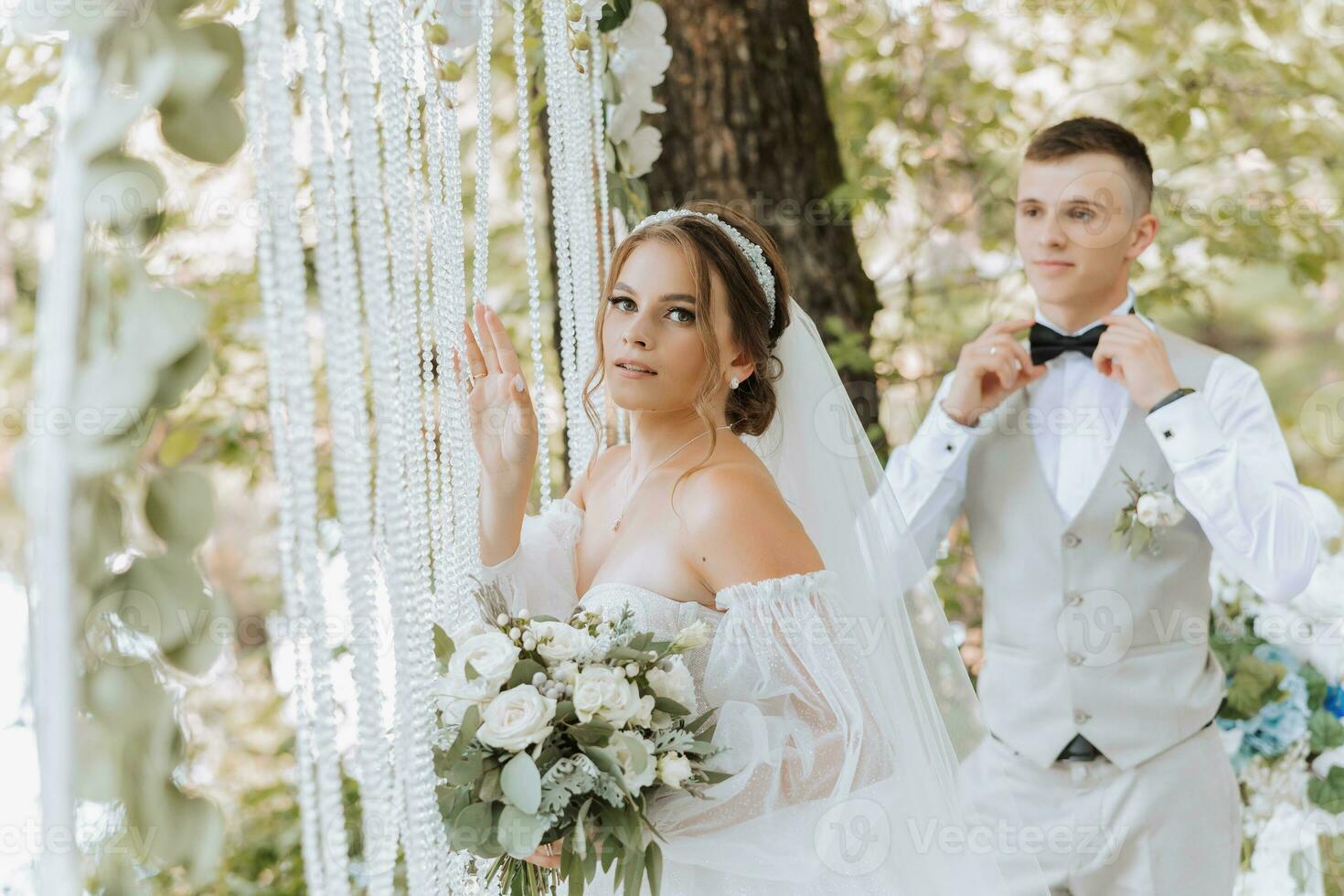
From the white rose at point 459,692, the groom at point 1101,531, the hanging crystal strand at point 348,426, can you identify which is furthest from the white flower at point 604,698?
the groom at point 1101,531

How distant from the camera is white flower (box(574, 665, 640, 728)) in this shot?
140 cm

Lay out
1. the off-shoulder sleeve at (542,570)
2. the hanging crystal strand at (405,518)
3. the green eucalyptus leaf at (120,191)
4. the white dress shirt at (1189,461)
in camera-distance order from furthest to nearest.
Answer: the white dress shirt at (1189,461), the off-shoulder sleeve at (542,570), the hanging crystal strand at (405,518), the green eucalyptus leaf at (120,191)

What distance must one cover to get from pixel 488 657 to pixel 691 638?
0.25 m

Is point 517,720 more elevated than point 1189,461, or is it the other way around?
point 1189,461

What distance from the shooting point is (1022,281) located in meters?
3.66

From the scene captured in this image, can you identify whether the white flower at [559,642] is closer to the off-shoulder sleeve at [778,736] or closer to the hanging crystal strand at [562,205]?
the off-shoulder sleeve at [778,736]

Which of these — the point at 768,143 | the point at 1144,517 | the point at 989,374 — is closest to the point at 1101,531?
the point at 1144,517

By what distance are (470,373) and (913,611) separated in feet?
2.67

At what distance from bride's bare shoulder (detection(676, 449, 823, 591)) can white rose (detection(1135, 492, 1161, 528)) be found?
0.68 m

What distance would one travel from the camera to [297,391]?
909 millimetres

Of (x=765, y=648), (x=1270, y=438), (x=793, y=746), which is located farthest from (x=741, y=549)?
(x=1270, y=438)

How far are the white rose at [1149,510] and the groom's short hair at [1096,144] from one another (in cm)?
56

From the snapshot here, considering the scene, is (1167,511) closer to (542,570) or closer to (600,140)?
(542,570)

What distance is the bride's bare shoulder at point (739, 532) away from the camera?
1.61 m
